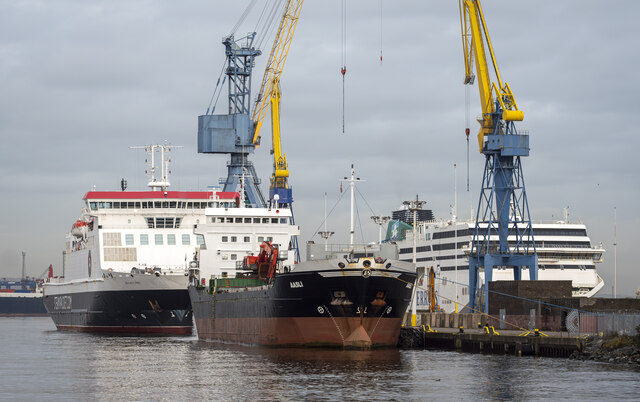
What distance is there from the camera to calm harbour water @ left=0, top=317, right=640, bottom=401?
31.5 metres

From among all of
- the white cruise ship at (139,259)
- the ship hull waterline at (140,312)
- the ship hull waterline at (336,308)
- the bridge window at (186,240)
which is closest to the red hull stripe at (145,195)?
the white cruise ship at (139,259)

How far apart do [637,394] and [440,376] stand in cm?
801

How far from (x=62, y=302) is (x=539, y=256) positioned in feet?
141

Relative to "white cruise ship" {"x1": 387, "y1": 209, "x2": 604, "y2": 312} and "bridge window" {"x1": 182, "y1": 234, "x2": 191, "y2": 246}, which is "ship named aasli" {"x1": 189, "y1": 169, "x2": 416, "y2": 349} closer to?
"bridge window" {"x1": 182, "y1": 234, "x2": 191, "y2": 246}

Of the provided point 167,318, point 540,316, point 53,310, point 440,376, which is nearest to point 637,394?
point 440,376

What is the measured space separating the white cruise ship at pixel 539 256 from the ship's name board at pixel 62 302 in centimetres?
3161

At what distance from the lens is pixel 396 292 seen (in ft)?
152

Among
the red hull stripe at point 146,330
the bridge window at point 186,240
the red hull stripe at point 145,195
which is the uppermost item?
the red hull stripe at point 145,195

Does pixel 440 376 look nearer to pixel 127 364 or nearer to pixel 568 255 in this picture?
pixel 127 364

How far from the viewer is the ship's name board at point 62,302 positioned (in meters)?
82.8

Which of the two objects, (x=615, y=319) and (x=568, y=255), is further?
(x=568, y=255)

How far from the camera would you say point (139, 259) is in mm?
72875

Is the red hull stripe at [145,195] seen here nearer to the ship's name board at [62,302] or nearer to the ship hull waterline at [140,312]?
the ship hull waterline at [140,312]

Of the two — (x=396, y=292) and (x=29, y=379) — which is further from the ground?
(x=396, y=292)
